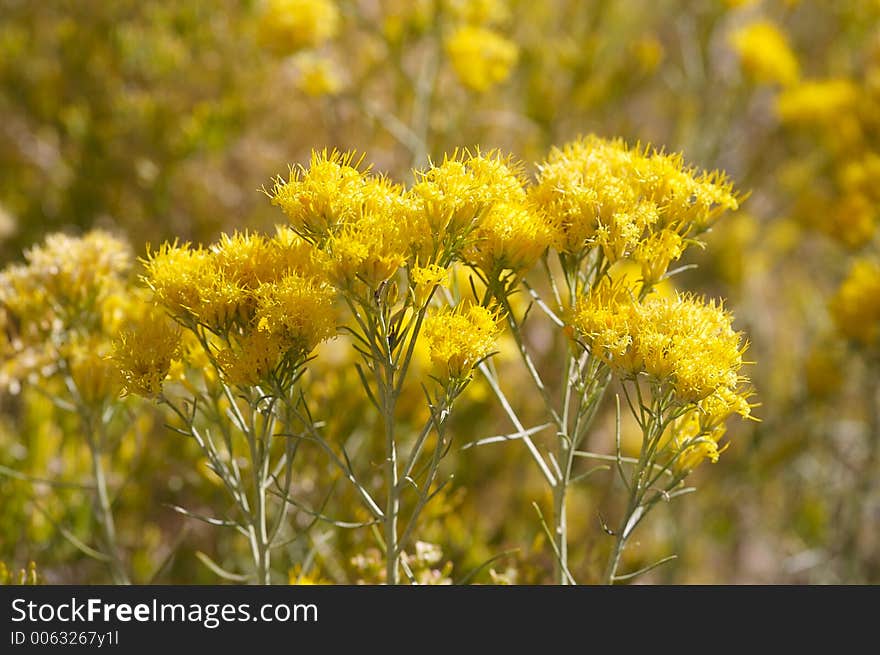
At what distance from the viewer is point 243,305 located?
1.88m

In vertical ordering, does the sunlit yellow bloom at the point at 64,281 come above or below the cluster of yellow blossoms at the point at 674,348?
above

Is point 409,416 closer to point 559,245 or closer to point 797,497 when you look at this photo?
point 559,245

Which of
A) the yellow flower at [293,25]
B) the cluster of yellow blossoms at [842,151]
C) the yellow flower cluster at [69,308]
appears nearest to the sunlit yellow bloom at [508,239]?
the yellow flower cluster at [69,308]

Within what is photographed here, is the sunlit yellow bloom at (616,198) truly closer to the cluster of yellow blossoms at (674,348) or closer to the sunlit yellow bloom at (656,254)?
the sunlit yellow bloom at (656,254)

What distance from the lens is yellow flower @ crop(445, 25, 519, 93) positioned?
3.84m

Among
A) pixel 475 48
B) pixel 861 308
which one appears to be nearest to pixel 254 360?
pixel 475 48

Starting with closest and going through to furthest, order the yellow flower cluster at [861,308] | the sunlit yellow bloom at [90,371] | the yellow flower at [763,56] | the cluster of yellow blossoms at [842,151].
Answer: the sunlit yellow bloom at [90,371] → the yellow flower cluster at [861,308] → the cluster of yellow blossoms at [842,151] → the yellow flower at [763,56]

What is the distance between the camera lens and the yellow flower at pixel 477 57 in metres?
3.84

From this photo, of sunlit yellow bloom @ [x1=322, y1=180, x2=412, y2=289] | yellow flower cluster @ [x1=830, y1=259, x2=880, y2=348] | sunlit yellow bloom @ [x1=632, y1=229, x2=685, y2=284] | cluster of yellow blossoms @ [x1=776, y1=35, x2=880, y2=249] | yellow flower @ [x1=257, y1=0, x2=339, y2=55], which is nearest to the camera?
sunlit yellow bloom @ [x1=322, y1=180, x2=412, y2=289]

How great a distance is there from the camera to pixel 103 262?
98.3 inches

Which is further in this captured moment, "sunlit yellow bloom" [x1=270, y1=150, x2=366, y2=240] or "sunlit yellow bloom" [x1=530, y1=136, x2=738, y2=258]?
"sunlit yellow bloom" [x1=530, y1=136, x2=738, y2=258]

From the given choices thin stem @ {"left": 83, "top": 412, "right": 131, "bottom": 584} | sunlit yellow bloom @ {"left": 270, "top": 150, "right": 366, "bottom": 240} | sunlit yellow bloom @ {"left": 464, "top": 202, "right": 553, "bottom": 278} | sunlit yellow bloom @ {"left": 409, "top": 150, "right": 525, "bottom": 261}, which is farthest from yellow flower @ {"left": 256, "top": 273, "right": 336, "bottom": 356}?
thin stem @ {"left": 83, "top": 412, "right": 131, "bottom": 584}

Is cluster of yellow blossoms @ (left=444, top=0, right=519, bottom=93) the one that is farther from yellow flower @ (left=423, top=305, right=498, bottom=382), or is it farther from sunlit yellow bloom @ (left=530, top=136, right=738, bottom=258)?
yellow flower @ (left=423, top=305, right=498, bottom=382)
